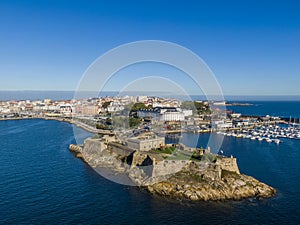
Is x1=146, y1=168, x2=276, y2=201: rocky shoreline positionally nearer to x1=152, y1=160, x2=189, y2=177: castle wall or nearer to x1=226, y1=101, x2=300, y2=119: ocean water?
x1=152, y1=160, x2=189, y2=177: castle wall

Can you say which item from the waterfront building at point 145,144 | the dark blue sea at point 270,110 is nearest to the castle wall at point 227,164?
the waterfront building at point 145,144

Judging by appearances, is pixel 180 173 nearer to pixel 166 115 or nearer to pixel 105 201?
pixel 105 201

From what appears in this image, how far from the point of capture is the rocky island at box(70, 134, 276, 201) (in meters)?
9.73

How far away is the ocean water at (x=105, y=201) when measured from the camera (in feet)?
26.7

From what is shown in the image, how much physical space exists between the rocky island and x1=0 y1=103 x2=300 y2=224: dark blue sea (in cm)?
42

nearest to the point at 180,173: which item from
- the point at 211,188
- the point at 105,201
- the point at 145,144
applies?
the point at 211,188

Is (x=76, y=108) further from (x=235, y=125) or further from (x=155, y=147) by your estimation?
(x=155, y=147)

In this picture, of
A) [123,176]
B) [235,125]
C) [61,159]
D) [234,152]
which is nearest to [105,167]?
[123,176]

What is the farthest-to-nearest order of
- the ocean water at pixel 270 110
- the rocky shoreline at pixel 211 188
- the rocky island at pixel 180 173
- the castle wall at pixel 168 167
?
the ocean water at pixel 270 110 < the castle wall at pixel 168 167 < the rocky island at pixel 180 173 < the rocky shoreline at pixel 211 188

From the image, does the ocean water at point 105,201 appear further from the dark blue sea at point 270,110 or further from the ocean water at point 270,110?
the ocean water at point 270,110

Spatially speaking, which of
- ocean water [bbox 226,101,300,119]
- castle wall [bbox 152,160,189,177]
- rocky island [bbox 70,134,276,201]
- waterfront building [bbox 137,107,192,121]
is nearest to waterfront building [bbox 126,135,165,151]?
rocky island [bbox 70,134,276,201]

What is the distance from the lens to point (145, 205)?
8.98m

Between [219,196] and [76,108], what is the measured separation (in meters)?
33.4

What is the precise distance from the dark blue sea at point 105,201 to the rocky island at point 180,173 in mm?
418
